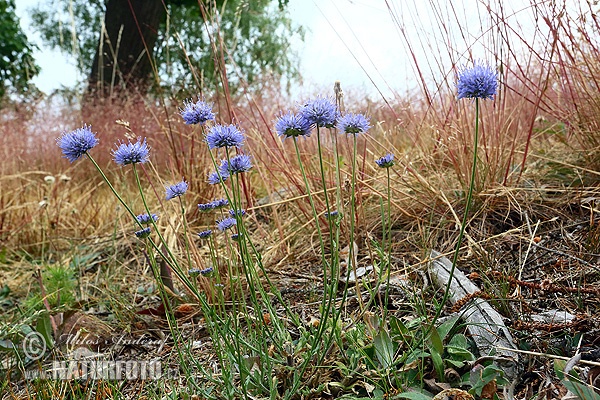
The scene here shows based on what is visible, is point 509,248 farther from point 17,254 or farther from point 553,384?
point 17,254

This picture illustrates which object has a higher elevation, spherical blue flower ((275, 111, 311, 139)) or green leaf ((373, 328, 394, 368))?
spherical blue flower ((275, 111, 311, 139))

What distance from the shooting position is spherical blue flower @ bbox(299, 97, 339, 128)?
101 centimetres

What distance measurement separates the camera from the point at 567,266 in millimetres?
1604

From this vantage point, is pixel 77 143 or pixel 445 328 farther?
pixel 445 328

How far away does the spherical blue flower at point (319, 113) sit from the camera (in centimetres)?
101

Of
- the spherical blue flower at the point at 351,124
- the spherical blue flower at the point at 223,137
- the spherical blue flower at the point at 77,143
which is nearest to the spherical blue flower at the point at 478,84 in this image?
the spherical blue flower at the point at 351,124

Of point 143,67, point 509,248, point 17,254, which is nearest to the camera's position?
point 509,248

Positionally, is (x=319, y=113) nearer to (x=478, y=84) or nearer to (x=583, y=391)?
(x=478, y=84)

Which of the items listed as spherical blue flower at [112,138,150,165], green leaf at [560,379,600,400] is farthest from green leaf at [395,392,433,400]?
spherical blue flower at [112,138,150,165]

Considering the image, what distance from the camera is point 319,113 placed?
3.32 feet

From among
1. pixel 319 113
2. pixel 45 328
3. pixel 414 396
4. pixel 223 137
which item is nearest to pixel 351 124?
pixel 319 113

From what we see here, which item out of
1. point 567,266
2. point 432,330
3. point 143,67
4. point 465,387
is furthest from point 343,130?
point 143,67

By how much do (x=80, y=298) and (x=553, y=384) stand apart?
182 cm

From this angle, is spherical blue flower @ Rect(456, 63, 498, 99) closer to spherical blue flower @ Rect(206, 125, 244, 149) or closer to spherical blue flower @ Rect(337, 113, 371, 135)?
spherical blue flower @ Rect(337, 113, 371, 135)
